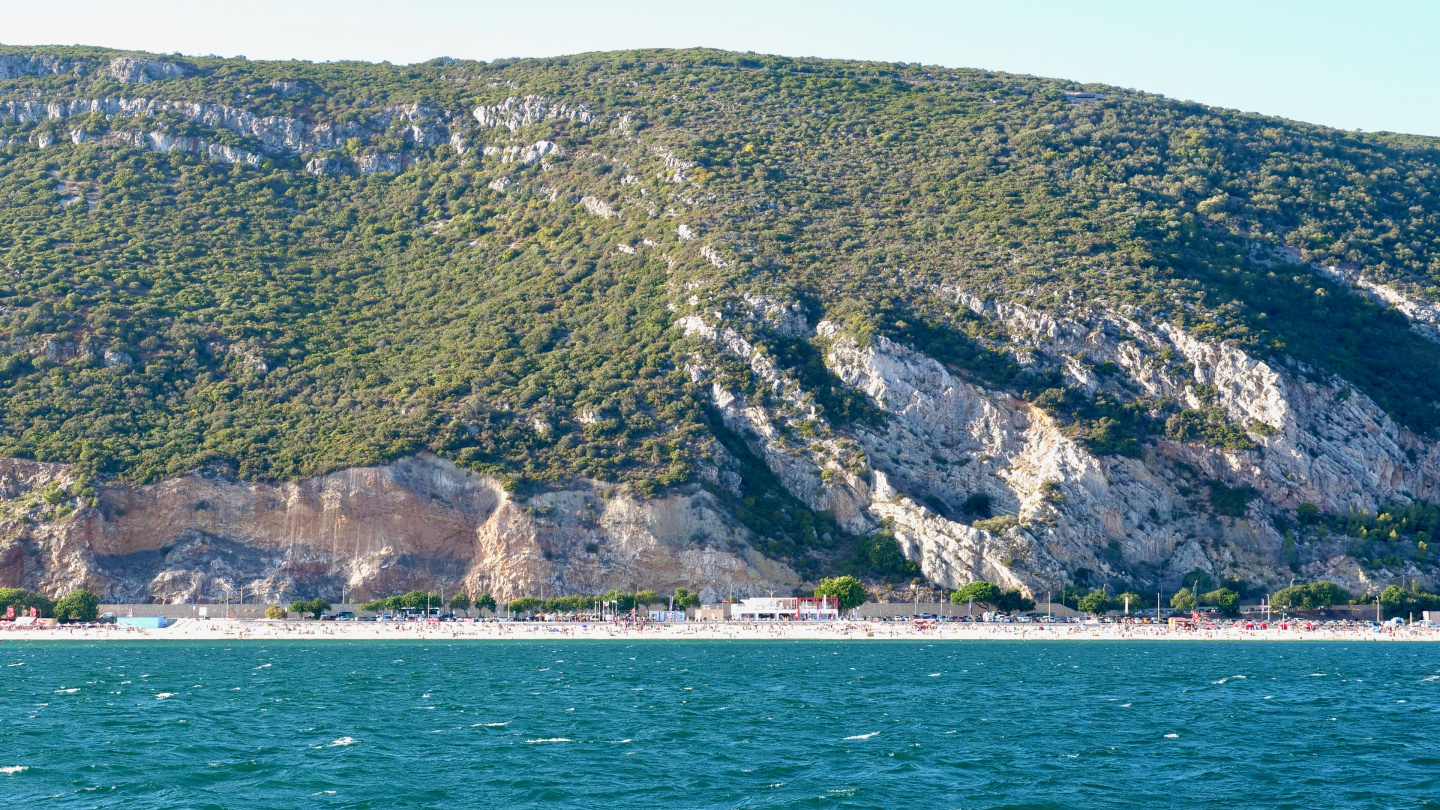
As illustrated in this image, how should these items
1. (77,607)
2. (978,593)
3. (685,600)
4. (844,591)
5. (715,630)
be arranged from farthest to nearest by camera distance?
1. (685,600)
2. (844,591)
3. (978,593)
4. (715,630)
5. (77,607)

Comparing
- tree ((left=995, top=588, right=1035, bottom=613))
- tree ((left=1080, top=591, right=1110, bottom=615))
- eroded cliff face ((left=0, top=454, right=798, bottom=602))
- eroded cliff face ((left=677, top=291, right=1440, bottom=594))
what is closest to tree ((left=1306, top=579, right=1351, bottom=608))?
eroded cliff face ((left=677, top=291, right=1440, bottom=594))

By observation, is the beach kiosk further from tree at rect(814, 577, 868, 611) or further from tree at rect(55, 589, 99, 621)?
tree at rect(814, 577, 868, 611)

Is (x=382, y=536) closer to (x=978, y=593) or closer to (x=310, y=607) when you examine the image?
(x=310, y=607)

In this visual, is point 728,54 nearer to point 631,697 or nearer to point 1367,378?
point 1367,378

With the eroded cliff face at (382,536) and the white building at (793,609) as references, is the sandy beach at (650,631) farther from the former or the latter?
the eroded cliff face at (382,536)

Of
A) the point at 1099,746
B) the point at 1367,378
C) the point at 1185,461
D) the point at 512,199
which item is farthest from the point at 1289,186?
the point at 1099,746

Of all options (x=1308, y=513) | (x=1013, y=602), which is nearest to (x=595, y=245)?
(x=1013, y=602)
